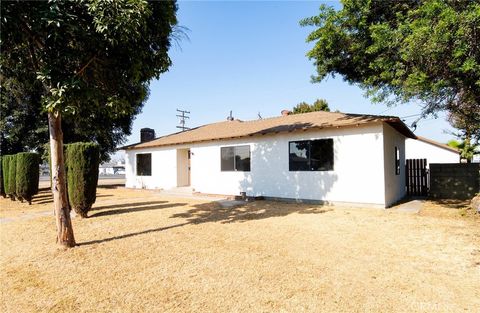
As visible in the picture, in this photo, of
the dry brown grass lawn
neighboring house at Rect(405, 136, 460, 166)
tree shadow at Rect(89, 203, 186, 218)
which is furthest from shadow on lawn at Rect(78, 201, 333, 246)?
neighboring house at Rect(405, 136, 460, 166)

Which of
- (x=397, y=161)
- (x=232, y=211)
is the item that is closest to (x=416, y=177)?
(x=397, y=161)

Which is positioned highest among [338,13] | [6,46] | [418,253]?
[338,13]

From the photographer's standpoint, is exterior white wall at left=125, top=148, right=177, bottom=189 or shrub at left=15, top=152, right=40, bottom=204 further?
exterior white wall at left=125, top=148, right=177, bottom=189

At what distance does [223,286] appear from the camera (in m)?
4.07

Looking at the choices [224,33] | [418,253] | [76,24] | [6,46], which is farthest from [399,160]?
[6,46]

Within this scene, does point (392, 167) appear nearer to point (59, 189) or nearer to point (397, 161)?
point (397, 161)

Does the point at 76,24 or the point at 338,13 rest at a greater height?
the point at 338,13

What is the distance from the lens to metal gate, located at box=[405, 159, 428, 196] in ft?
Answer: 47.9

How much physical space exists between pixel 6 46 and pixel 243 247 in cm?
634

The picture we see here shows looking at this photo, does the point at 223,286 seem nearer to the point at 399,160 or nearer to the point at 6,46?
the point at 6,46

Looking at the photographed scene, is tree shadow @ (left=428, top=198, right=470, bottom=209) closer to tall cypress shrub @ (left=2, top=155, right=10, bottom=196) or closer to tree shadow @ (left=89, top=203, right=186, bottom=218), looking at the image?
tree shadow @ (left=89, top=203, right=186, bottom=218)

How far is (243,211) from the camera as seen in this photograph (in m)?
10.4

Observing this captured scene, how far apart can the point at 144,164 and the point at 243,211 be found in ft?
39.1

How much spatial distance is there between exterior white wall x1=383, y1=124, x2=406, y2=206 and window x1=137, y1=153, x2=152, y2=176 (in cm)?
1462
